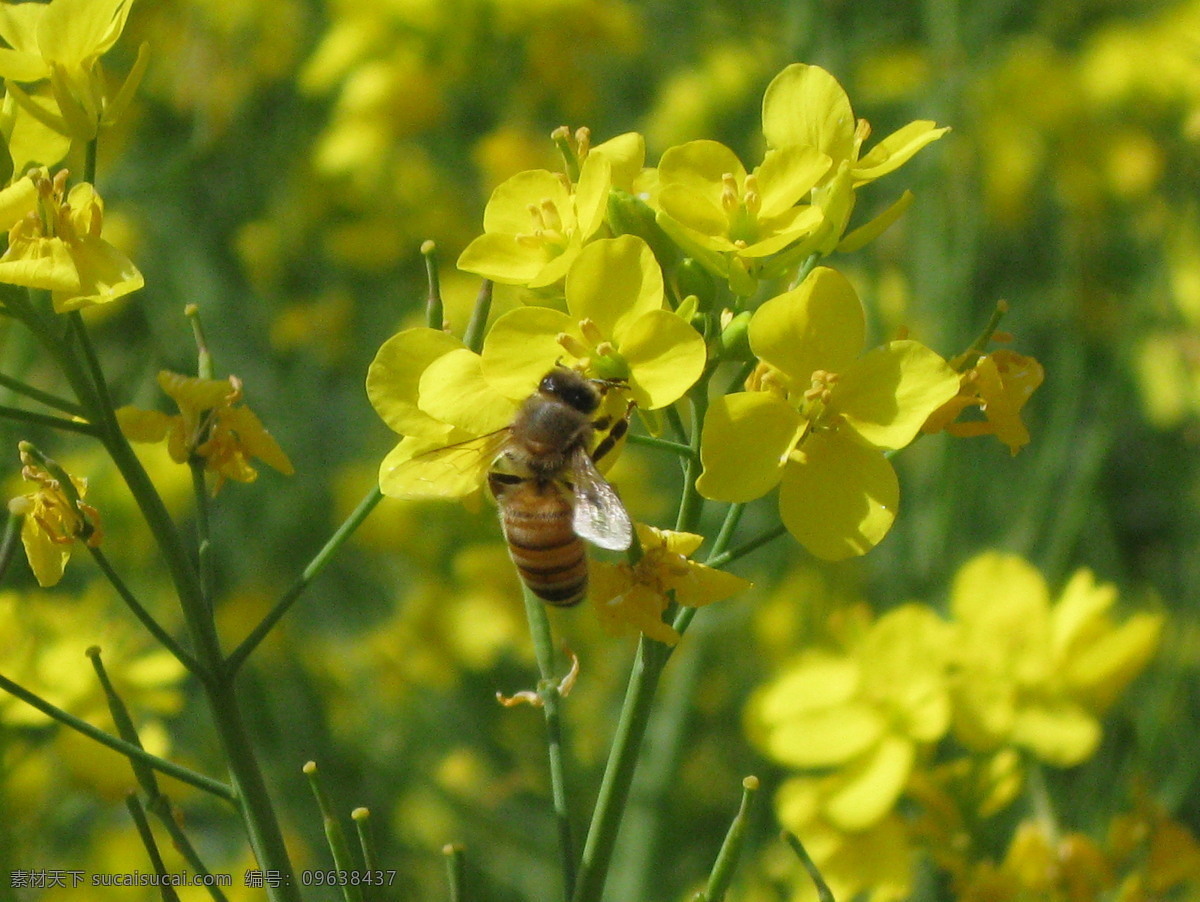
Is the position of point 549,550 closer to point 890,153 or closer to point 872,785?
point 890,153

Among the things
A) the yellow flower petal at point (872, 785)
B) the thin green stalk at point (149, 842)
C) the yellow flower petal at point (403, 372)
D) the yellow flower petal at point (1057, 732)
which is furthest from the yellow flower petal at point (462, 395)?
the yellow flower petal at point (1057, 732)

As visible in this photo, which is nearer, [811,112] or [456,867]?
[456,867]

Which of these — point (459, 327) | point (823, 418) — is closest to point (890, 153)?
point (823, 418)

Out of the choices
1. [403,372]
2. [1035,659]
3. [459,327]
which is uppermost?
[403,372]

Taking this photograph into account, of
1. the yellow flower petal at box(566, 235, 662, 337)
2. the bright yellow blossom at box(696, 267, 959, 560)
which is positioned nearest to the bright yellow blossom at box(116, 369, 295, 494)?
Result: the yellow flower petal at box(566, 235, 662, 337)

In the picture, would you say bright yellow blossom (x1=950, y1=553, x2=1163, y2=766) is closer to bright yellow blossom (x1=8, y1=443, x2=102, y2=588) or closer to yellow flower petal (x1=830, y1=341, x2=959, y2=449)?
yellow flower petal (x1=830, y1=341, x2=959, y2=449)

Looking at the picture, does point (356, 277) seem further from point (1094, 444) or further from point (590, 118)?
point (1094, 444)

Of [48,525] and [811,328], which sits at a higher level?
[811,328]
